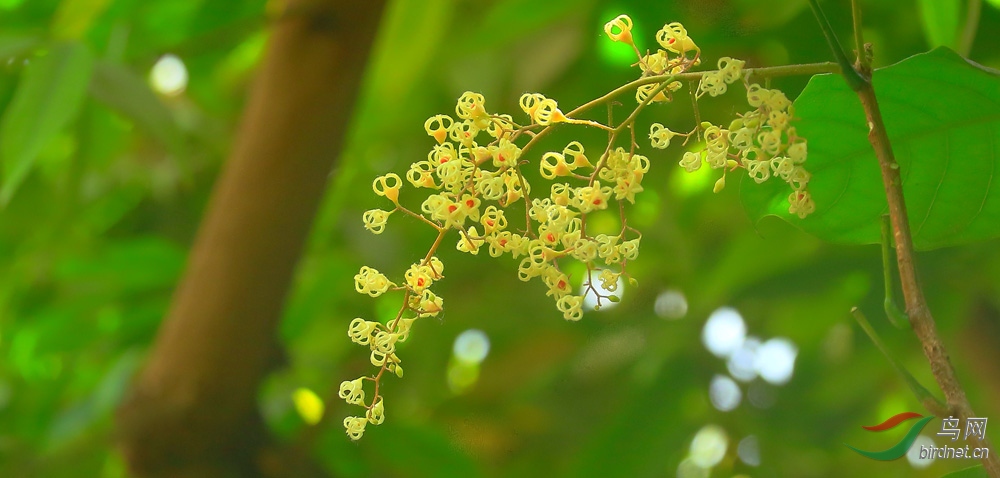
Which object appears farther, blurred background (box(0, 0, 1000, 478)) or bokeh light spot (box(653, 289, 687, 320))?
bokeh light spot (box(653, 289, 687, 320))

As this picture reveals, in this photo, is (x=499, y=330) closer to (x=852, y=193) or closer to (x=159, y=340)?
(x=159, y=340)

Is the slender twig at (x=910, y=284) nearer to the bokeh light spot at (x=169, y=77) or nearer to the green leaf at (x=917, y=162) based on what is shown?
the green leaf at (x=917, y=162)

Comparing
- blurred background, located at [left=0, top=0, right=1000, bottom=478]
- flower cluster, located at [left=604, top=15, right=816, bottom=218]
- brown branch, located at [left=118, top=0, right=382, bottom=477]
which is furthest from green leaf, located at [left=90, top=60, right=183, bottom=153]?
flower cluster, located at [left=604, top=15, right=816, bottom=218]

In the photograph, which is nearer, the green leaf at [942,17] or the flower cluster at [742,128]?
the flower cluster at [742,128]

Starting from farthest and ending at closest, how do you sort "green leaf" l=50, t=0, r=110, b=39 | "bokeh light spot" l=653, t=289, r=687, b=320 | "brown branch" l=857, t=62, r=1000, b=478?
1. "bokeh light spot" l=653, t=289, r=687, b=320
2. "green leaf" l=50, t=0, r=110, b=39
3. "brown branch" l=857, t=62, r=1000, b=478

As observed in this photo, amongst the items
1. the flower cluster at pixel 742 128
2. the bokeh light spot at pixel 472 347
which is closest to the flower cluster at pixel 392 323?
the flower cluster at pixel 742 128

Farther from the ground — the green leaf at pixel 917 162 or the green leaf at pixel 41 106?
the green leaf at pixel 917 162

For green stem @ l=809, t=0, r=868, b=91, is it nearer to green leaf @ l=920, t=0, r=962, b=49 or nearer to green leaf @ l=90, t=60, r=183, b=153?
green leaf @ l=920, t=0, r=962, b=49
